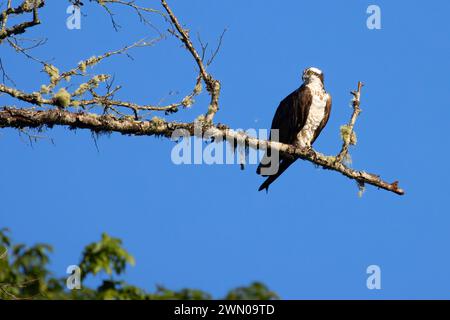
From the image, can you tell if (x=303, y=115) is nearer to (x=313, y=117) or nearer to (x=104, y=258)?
(x=313, y=117)

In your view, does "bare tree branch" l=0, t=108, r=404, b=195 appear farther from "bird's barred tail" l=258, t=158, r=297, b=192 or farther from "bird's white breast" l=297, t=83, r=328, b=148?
"bird's white breast" l=297, t=83, r=328, b=148

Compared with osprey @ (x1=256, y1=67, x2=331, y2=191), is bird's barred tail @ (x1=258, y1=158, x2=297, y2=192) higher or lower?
lower

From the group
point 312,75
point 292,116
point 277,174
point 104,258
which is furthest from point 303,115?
point 104,258

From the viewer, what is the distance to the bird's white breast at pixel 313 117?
31.0ft

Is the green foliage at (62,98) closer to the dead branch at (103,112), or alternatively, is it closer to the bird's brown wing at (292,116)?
the dead branch at (103,112)

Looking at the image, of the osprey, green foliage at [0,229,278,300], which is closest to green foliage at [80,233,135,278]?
green foliage at [0,229,278,300]

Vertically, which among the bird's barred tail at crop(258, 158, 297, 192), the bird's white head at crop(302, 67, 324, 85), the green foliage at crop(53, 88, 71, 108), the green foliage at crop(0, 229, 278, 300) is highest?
the bird's white head at crop(302, 67, 324, 85)

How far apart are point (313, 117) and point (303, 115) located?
0.16 m

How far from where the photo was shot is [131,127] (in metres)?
6.62

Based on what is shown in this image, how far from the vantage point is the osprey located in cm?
938

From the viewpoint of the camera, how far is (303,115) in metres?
9.36

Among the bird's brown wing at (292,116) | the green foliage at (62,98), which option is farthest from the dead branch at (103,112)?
the bird's brown wing at (292,116)
